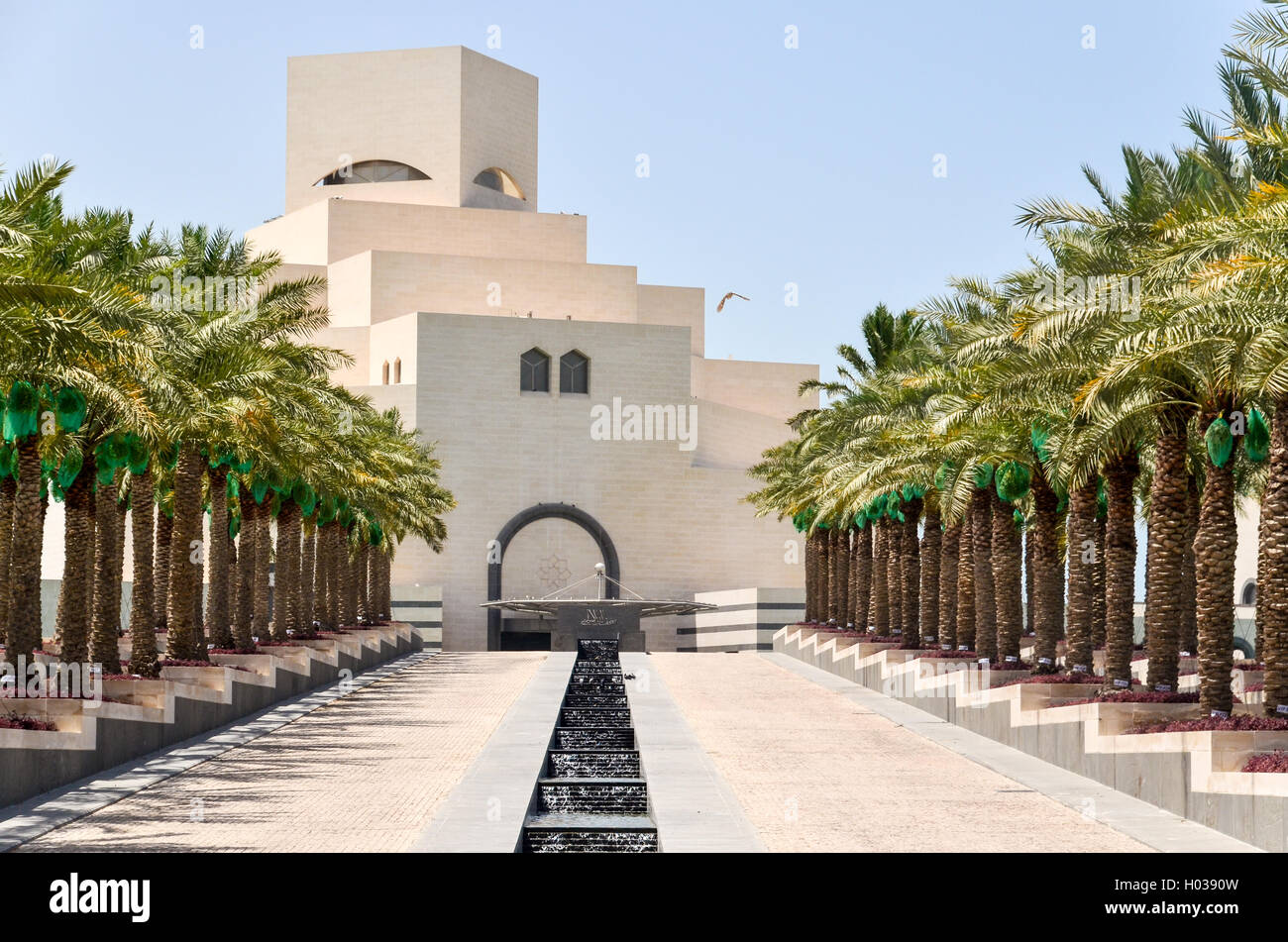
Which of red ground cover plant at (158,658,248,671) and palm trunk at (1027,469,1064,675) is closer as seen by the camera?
red ground cover plant at (158,658,248,671)

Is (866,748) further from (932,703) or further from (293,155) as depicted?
(293,155)

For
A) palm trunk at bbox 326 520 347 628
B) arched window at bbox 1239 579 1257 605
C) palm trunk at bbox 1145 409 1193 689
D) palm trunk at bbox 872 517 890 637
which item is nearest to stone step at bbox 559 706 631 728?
palm trunk at bbox 1145 409 1193 689

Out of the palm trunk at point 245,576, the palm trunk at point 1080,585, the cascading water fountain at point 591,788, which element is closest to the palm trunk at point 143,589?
the palm trunk at point 245,576

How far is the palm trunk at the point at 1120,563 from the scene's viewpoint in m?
19.2

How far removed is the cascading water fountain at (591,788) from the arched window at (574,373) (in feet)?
112

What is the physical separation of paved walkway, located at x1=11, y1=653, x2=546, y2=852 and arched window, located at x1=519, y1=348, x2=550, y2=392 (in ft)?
119

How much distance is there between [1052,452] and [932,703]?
6.11 metres

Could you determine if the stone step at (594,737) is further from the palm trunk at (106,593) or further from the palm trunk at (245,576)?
the palm trunk at (245,576)

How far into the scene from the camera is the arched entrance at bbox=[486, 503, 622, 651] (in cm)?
5934

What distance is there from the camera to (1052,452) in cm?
2027

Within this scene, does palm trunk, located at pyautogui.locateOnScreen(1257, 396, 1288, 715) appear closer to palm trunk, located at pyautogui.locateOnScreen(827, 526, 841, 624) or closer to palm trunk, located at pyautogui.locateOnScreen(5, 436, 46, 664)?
palm trunk, located at pyautogui.locateOnScreen(5, 436, 46, 664)

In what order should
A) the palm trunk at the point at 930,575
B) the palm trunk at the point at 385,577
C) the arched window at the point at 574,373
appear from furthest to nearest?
the arched window at the point at 574,373, the palm trunk at the point at 385,577, the palm trunk at the point at 930,575
